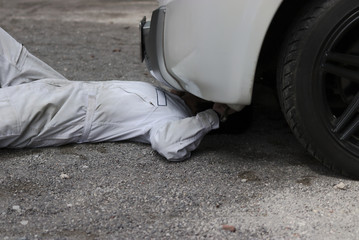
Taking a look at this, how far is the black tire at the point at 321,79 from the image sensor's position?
2.62 metres

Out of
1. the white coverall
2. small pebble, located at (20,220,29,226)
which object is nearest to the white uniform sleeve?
the white coverall

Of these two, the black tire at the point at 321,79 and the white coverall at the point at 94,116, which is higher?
the black tire at the point at 321,79

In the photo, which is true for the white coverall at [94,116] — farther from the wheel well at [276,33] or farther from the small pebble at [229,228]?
the small pebble at [229,228]

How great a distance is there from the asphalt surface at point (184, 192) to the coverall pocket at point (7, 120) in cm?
16

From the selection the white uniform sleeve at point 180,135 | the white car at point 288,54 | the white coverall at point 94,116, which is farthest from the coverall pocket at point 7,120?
the white car at point 288,54

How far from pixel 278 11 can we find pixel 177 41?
0.52m

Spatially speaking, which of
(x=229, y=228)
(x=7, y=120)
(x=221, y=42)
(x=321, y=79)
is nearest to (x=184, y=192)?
(x=229, y=228)

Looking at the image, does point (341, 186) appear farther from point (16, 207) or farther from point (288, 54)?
point (16, 207)

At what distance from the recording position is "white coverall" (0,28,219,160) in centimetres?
309

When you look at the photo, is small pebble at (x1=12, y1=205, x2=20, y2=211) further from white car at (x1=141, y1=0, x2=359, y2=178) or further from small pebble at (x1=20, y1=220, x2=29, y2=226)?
white car at (x1=141, y1=0, x2=359, y2=178)

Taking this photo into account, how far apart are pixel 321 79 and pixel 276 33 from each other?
34 cm

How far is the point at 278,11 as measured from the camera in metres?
2.68

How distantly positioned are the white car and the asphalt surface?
0.28m

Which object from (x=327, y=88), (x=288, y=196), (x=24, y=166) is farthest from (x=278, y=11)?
(x=24, y=166)
